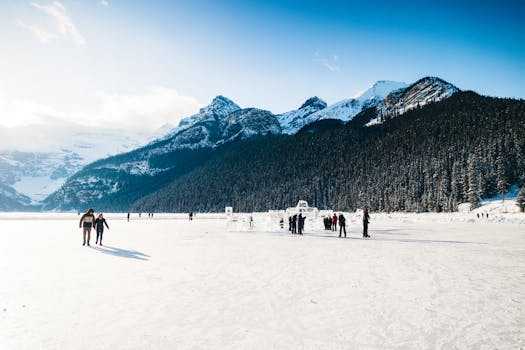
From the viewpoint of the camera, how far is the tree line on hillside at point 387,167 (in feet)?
263

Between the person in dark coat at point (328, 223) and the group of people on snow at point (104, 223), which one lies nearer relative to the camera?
the group of people on snow at point (104, 223)

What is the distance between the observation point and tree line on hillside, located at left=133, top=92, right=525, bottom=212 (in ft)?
263

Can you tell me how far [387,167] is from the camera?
112812 mm

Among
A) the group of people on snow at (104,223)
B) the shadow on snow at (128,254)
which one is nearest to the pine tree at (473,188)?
Result: the group of people on snow at (104,223)

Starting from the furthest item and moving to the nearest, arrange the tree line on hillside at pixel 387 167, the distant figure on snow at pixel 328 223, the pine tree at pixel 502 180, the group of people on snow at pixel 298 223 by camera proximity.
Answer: the tree line on hillside at pixel 387 167 → the pine tree at pixel 502 180 → the distant figure on snow at pixel 328 223 → the group of people on snow at pixel 298 223

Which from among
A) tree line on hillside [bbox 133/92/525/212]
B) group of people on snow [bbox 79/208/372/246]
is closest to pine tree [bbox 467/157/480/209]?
tree line on hillside [bbox 133/92/525/212]

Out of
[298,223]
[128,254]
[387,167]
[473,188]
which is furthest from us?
[387,167]

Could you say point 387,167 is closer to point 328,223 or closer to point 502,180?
point 502,180

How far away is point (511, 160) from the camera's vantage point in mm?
81688

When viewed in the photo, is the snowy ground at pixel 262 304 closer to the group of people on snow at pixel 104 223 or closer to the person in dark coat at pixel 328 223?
the group of people on snow at pixel 104 223

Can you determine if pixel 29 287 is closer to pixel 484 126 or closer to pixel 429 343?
pixel 429 343

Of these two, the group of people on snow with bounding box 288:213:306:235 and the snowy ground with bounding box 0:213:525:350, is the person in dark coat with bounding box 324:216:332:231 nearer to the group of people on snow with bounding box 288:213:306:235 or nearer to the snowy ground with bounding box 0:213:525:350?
the group of people on snow with bounding box 288:213:306:235

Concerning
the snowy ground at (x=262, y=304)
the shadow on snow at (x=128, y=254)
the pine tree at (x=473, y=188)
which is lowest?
the shadow on snow at (x=128, y=254)

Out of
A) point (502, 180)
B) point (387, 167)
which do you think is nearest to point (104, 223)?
point (502, 180)
